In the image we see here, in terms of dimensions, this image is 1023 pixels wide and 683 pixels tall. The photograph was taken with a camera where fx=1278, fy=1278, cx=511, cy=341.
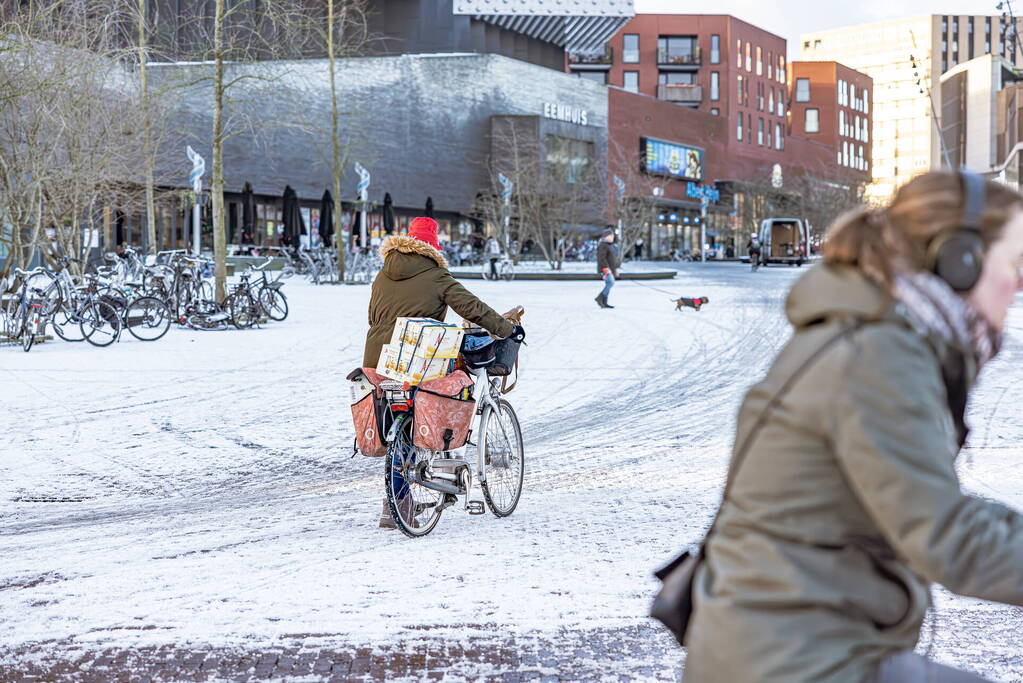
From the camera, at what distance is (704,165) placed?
304ft

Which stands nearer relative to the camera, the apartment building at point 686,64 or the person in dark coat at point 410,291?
the person in dark coat at point 410,291

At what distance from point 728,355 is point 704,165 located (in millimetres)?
79161

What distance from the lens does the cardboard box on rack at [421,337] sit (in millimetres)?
5949

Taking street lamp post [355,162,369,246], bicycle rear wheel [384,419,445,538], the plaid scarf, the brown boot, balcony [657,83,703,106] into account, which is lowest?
the brown boot

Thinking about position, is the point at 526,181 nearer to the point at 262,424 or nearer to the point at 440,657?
the point at 262,424

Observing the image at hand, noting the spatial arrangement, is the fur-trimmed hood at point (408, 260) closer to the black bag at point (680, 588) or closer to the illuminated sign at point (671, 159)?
the black bag at point (680, 588)

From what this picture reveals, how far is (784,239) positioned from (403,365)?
56709mm

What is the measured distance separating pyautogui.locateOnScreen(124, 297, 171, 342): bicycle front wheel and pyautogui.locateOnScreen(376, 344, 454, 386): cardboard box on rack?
43.1 ft

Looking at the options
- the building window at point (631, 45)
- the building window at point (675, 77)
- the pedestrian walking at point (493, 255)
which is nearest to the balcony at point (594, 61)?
the building window at point (631, 45)

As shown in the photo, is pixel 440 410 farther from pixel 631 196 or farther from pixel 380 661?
pixel 631 196

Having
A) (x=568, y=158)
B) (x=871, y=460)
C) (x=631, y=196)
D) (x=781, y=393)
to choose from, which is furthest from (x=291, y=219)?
(x=871, y=460)

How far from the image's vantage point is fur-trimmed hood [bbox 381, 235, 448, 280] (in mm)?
6219

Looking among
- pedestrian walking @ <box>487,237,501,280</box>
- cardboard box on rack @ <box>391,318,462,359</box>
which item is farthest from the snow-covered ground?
pedestrian walking @ <box>487,237,501,280</box>

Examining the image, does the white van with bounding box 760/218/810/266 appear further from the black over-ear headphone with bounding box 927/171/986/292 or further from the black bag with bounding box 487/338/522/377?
the black over-ear headphone with bounding box 927/171/986/292
